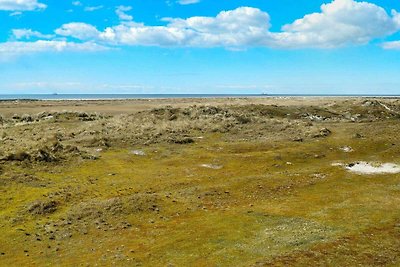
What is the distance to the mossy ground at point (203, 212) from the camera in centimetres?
2658

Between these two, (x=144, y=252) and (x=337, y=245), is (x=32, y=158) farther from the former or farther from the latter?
(x=337, y=245)

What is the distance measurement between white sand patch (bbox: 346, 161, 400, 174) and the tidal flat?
1.16 feet

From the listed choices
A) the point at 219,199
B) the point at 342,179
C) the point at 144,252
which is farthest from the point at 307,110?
the point at 144,252

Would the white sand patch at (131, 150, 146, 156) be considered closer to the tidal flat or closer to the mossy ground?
the tidal flat

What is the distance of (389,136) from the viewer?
67312mm

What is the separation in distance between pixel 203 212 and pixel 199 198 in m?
4.09

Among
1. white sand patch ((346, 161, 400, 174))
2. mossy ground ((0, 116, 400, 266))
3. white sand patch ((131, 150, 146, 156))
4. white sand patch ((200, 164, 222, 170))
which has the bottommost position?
mossy ground ((0, 116, 400, 266))

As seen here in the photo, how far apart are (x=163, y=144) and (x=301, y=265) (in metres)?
44.7

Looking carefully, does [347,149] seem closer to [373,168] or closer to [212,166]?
[373,168]

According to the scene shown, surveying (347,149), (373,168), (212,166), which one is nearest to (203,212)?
(212,166)

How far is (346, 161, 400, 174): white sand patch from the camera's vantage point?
48784 millimetres

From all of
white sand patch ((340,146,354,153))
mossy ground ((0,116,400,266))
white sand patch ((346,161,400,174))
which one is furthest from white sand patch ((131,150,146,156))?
white sand patch ((340,146,354,153))

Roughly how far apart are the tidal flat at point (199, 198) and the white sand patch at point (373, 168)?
35 cm

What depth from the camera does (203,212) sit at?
117 ft
